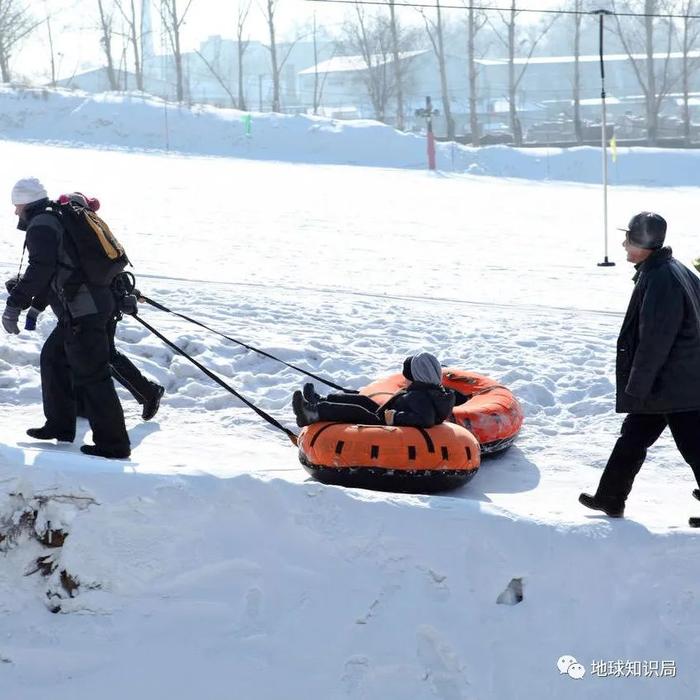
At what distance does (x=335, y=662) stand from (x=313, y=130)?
2865cm

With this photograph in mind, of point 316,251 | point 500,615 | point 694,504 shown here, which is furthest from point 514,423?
point 316,251

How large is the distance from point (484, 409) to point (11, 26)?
44743mm

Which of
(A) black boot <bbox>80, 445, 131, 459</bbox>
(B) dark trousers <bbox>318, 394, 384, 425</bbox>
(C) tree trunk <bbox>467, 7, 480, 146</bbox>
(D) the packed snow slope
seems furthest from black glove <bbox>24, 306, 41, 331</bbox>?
(C) tree trunk <bbox>467, 7, 480, 146</bbox>

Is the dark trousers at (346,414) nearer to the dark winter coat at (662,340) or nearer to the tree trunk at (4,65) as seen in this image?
the dark winter coat at (662,340)

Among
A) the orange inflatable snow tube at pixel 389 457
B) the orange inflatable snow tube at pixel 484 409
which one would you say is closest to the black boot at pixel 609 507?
the orange inflatable snow tube at pixel 389 457

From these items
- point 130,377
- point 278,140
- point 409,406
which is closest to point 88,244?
point 130,377

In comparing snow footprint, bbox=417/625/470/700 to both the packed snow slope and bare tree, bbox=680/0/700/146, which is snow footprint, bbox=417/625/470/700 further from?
bare tree, bbox=680/0/700/146

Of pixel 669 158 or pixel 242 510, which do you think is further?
pixel 669 158

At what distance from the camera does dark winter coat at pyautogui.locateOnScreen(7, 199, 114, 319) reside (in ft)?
17.0

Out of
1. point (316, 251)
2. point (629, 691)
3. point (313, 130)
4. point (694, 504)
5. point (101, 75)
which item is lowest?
point (629, 691)

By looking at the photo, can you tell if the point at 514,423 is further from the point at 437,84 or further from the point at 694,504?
the point at 437,84

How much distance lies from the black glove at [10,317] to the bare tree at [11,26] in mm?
41296

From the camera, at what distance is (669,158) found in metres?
30.2

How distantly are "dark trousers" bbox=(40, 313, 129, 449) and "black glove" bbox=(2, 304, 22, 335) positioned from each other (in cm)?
21
